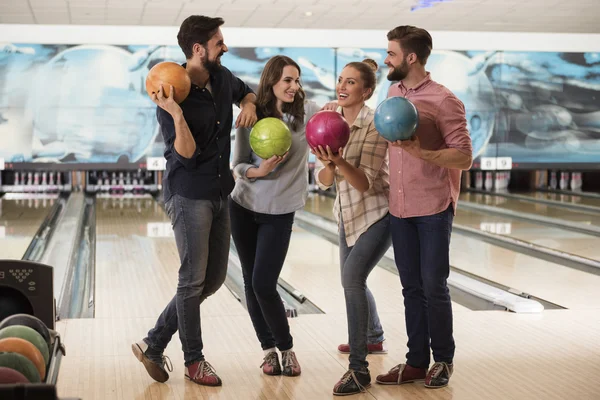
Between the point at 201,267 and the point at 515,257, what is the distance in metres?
3.54

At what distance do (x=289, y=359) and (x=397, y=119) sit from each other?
39.6 inches

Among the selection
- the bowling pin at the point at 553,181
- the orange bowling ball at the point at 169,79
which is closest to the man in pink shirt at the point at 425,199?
the orange bowling ball at the point at 169,79

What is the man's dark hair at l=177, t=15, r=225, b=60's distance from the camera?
2.77 meters

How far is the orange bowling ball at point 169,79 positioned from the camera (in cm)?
267

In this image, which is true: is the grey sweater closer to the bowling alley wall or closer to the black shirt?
the black shirt

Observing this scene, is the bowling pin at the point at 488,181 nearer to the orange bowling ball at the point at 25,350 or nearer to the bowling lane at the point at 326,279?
the bowling lane at the point at 326,279

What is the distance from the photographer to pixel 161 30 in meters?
9.16

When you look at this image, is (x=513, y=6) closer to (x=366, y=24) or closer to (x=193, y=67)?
(x=366, y=24)

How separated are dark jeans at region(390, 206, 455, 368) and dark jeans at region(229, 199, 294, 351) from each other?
425mm

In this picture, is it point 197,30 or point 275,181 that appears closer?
point 197,30

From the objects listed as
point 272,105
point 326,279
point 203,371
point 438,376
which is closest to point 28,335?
point 203,371

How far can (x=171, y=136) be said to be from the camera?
9.16ft

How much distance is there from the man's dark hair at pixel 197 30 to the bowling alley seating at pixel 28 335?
3.37 ft

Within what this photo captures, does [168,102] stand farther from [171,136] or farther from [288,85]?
[288,85]
